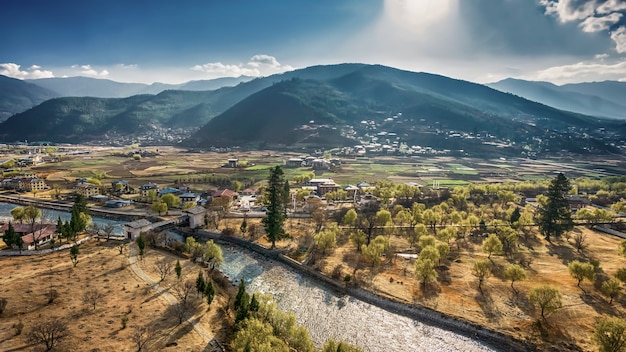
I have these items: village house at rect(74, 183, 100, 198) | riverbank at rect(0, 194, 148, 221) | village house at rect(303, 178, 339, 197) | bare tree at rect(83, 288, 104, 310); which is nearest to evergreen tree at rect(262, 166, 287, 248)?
bare tree at rect(83, 288, 104, 310)

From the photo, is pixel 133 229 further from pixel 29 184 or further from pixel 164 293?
pixel 29 184

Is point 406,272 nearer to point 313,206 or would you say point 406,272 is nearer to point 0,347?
point 313,206

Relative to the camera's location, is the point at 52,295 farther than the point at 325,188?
No

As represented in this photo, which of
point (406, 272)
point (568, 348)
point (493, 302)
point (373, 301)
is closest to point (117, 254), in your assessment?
point (373, 301)

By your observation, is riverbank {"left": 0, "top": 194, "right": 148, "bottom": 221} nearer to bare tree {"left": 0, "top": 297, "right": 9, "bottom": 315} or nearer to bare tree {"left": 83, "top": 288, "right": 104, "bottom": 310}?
bare tree {"left": 83, "top": 288, "right": 104, "bottom": 310}

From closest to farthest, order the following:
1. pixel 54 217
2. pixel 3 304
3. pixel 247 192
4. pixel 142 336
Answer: pixel 142 336 → pixel 3 304 → pixel 54 217 → pixel 247 192

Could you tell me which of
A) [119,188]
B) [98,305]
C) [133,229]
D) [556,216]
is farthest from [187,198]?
[556,216]

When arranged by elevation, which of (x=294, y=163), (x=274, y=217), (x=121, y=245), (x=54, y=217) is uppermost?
(x=274, y=217)
